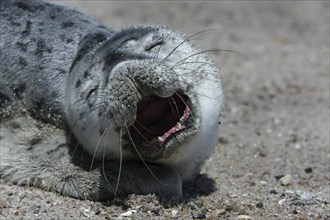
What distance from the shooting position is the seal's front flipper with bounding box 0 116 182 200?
4.41 m

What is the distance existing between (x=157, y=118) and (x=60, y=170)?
701 mm

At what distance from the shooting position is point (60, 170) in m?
4.57

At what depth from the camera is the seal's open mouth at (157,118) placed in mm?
4258

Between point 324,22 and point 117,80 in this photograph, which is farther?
point 324,22

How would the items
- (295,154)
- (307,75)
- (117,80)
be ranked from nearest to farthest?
(117,80) → (295,154) → (307,75)

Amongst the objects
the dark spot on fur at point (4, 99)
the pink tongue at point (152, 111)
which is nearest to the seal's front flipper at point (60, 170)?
the dark spot on fur at point (4, 99)

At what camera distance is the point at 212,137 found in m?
4.66

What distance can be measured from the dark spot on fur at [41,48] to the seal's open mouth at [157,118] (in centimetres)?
103

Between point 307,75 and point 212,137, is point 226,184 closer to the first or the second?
point 212,137

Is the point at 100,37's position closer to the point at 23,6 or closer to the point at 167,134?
the point at 23,6

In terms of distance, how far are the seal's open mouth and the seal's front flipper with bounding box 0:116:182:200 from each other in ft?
0.65

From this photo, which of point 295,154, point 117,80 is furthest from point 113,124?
point 295,154

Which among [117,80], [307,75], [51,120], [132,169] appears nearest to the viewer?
[117,80]

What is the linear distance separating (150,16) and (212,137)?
5.46 metres
